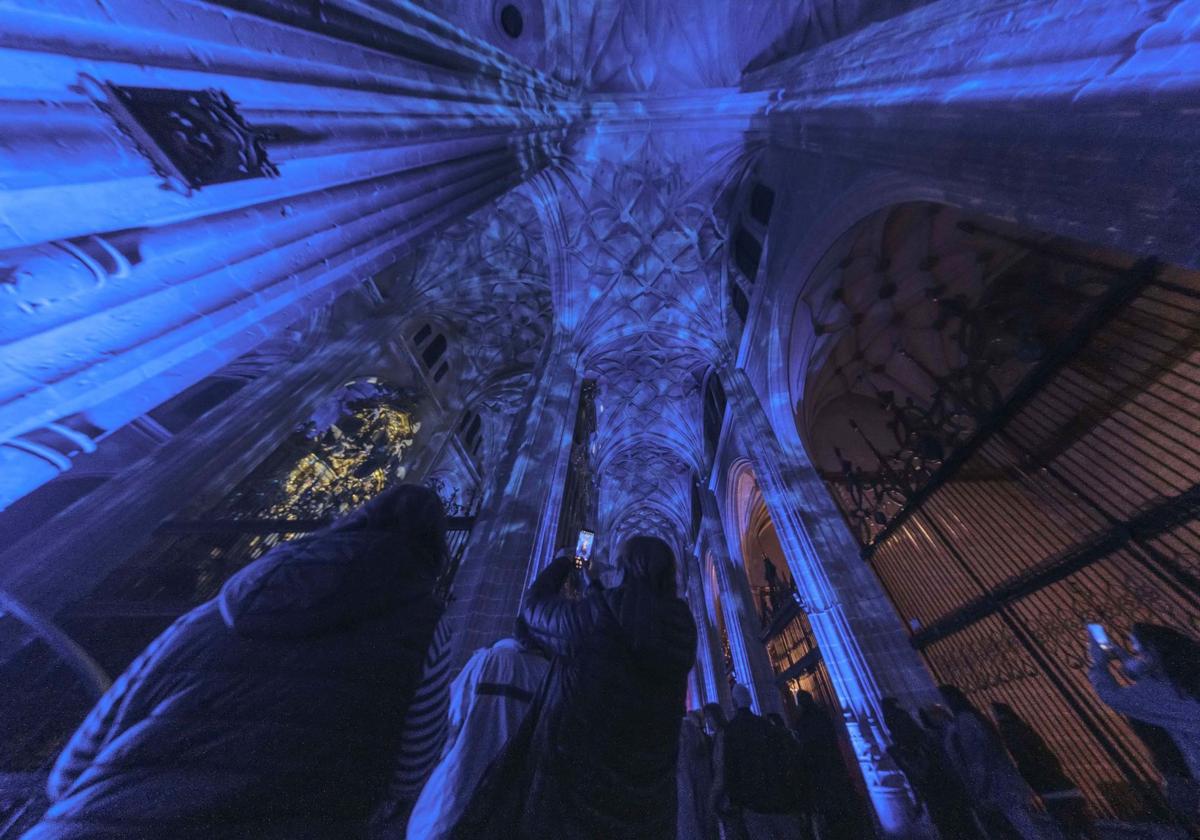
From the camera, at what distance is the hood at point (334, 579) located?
41.3 inches

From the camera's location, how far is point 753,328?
735 cm

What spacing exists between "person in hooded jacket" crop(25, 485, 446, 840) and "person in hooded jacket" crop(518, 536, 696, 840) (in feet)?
1.93

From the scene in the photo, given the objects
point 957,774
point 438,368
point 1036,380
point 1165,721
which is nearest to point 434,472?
point 438,368

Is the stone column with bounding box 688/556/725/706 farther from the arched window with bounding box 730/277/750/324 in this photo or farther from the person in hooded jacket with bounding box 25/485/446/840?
the person in hooded jacket with bounding box 25/485/446/840

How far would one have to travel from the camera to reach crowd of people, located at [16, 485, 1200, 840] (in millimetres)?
872

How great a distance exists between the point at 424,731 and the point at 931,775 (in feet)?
11.8

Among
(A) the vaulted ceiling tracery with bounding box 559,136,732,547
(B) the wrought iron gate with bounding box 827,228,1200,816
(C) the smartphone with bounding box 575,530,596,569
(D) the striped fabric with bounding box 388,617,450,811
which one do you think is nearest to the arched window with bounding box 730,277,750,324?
(A) the vaulted ceiling tracery with bounding box 559,136,732,547

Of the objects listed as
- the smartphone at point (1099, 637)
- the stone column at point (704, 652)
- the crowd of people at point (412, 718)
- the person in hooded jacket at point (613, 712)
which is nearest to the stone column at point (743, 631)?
the stone column at point (704, 652)

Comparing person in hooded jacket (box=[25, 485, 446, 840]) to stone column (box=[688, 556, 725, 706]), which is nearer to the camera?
person in hooded jacket (box=[25, 485, 446, 840])

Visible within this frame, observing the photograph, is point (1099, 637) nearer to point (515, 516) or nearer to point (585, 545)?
point (515, 516)

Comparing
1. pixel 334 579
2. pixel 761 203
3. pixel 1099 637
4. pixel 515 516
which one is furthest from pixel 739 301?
pixel 334 579

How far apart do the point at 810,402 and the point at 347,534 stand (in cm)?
940

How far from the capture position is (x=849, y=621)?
3783 mm

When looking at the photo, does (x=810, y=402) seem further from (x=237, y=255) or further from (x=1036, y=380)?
(x=237, y=255)
